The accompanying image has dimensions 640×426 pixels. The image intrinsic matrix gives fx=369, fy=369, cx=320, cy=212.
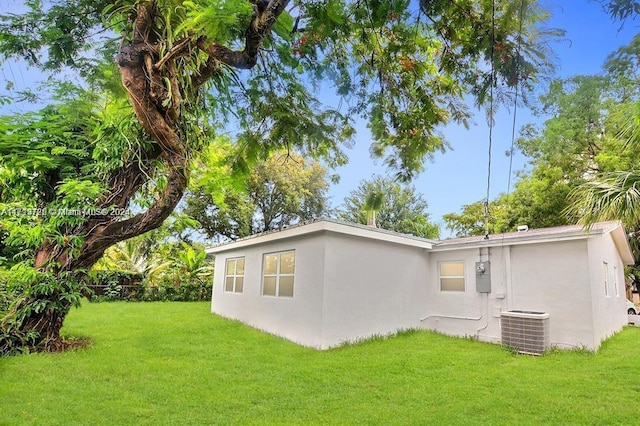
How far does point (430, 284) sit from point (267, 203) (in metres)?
15.0

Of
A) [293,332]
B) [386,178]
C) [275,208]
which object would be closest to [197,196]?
[275,208]

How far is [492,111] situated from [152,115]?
411 cm

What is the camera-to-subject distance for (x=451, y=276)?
34.2 feet

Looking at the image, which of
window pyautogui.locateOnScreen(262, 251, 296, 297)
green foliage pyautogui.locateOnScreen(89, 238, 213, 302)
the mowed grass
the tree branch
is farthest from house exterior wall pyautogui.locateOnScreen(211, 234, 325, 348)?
green foliage pyautogui.locateOnScreen(89, 238, 213, 302)

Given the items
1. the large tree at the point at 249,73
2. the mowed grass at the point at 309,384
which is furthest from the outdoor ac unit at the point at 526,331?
the large tree at the point at 249,73

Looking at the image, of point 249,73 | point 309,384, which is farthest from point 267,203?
point 249,73

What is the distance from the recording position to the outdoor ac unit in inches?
307

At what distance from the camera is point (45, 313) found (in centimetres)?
685

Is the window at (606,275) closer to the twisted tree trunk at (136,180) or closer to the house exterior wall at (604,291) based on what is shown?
the house exterior wall at (604,291)

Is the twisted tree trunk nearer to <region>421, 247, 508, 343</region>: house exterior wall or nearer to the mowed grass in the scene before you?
the mowed grass

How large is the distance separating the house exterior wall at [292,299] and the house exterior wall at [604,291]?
5.97 metres

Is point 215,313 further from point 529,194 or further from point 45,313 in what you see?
point 529,194

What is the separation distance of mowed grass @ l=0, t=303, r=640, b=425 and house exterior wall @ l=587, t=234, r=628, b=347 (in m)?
0.59

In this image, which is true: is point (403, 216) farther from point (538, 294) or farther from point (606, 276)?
point (538, 294)
